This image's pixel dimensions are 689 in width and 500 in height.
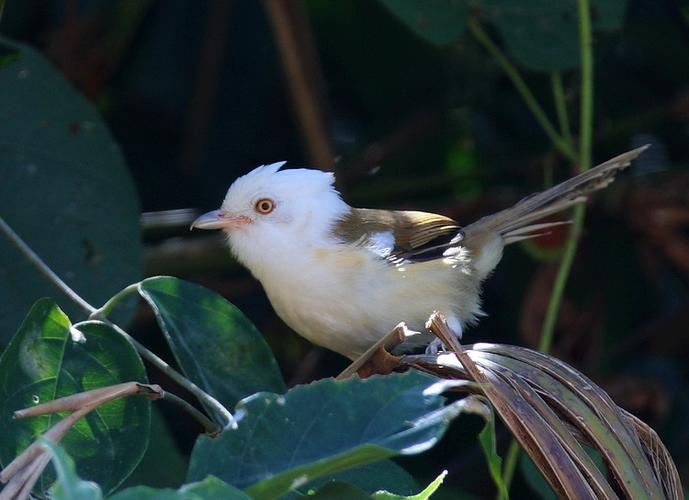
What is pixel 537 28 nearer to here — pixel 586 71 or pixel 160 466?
pixel 586 71

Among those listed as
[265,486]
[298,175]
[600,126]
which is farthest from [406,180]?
[265,486]

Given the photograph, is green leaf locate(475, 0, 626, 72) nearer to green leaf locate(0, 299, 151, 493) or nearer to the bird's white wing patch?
the bird's white wing patch

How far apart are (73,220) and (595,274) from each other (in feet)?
10.5

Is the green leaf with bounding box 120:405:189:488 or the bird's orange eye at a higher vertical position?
the bird's orange eye

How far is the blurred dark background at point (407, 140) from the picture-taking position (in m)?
5.58

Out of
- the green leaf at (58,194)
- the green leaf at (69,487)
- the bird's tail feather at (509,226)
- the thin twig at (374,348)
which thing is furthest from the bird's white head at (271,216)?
the green leaf at (69,487)

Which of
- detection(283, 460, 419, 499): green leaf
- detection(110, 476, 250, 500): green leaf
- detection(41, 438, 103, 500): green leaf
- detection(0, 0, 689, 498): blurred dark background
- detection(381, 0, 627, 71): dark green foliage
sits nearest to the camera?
detection(41, 438, 103, 500): green leaf

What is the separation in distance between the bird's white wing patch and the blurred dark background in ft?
4.64

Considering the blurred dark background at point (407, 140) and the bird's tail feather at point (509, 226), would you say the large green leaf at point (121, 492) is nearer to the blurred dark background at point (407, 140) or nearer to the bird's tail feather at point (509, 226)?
the bird's tail feather at point (509, 226)

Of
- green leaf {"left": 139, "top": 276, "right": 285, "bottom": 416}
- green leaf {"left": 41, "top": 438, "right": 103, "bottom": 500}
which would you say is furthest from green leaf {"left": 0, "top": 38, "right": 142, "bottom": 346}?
green leaf {"left": 41, "top": 438, "right": 103, "bottom": 500}

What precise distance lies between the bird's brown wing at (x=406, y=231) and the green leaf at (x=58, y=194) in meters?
0.87

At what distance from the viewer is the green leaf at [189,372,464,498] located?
2.26 metres

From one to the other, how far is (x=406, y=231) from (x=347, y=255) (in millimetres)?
400

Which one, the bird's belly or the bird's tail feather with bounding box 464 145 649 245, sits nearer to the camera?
the bird's belly
